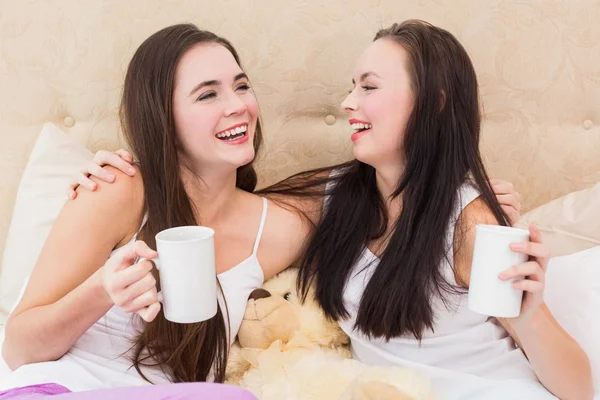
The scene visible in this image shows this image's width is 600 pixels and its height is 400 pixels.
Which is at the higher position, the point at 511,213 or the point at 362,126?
the point at 362,126

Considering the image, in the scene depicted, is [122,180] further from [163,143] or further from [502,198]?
[502,198]

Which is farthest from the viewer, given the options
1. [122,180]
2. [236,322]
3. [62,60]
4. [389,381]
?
[62,60]

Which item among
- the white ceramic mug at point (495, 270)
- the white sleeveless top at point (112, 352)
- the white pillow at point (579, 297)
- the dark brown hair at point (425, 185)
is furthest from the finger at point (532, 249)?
the white sleeveless top at point (112, 352)

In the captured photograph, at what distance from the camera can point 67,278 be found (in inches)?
49.5

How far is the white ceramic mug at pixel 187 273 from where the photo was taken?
984 mm

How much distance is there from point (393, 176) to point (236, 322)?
19.5 inches

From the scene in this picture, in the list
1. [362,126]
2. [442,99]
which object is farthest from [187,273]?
[442,99]

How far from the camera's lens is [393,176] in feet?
4.84

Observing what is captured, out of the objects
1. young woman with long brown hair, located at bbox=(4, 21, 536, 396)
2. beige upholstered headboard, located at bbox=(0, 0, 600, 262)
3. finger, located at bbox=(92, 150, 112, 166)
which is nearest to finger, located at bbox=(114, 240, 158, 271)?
young woman with long brown hair, located at bbox=(4, 21, 536, 396)

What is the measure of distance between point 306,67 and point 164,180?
0.61 m

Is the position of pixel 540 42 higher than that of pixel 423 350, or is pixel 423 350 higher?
pixel 540 42

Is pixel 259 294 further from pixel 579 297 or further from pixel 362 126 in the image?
pixel 579 297

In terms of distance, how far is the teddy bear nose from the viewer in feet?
4.82

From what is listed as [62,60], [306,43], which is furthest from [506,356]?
[62,60]
